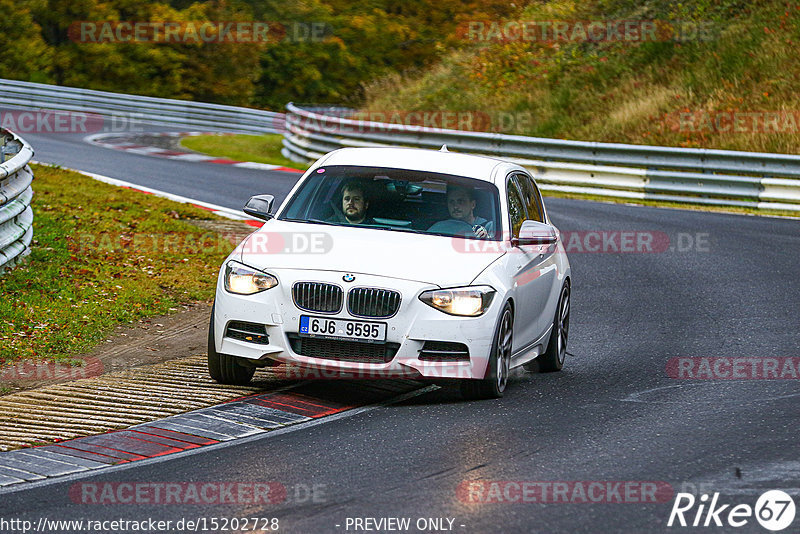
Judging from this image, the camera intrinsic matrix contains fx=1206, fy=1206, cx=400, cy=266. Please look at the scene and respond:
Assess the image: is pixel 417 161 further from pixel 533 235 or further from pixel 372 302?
pixel 372 302

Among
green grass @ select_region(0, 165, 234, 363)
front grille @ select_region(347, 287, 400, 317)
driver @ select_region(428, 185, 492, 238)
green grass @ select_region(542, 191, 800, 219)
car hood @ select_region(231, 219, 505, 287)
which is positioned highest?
driver @ select_region(428, 185, 492, 238)

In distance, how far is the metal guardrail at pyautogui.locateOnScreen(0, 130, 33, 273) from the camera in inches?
457

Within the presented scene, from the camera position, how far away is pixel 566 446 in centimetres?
714

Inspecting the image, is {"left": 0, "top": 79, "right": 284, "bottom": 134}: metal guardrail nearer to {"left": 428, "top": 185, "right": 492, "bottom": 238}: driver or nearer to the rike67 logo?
{"left": 428, "top": 185, "right": 492, "bottom": 238}: driver

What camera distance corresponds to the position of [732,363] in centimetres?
1003

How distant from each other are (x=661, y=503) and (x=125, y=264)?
8.64 meters

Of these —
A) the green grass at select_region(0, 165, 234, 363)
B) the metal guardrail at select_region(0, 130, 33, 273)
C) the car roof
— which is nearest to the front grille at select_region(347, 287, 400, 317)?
the car roof

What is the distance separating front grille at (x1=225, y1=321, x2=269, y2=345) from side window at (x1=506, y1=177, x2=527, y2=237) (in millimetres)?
2188

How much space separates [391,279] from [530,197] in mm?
2653

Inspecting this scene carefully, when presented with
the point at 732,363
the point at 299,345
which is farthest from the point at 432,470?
the point at 732,363

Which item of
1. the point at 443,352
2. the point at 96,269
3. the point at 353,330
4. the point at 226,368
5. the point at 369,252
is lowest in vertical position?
the point at 96,269

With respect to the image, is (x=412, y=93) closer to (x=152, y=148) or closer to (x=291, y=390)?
(x=152, y=148)

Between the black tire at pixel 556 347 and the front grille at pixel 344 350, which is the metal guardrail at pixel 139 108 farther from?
the front grille at pixel 344 350

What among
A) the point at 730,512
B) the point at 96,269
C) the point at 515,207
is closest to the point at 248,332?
the point at 515,207
